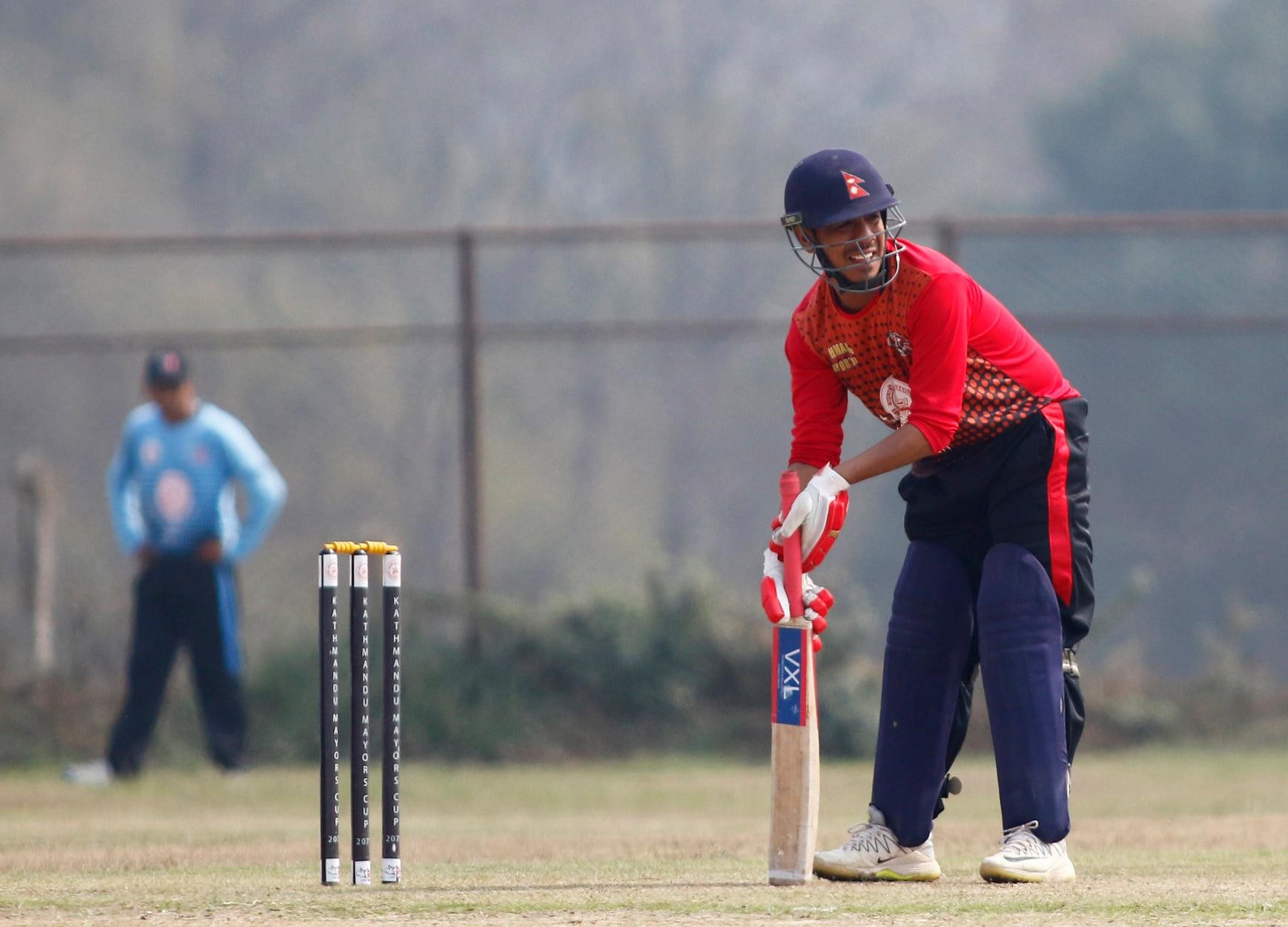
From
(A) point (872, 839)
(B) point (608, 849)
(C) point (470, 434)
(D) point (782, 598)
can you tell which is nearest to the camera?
(D) point (782, 598)

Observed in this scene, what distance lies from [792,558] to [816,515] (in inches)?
4.9

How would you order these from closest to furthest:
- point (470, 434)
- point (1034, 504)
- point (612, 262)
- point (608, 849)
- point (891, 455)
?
point (891, 455) < point (1034, 504) < point (608, 849) < point (470, 434) < point (612, 262)

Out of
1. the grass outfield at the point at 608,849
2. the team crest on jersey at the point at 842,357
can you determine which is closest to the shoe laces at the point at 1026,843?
the grass outfield at the point at 608,849

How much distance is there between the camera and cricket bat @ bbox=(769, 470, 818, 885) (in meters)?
5.39

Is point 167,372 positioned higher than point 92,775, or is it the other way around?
point 167,372

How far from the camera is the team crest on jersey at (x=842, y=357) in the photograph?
5.75 metres

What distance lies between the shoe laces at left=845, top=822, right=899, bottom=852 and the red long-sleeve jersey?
3.34 ft

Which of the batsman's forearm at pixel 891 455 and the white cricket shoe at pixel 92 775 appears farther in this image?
the white cricket shoe at pixel 92 775

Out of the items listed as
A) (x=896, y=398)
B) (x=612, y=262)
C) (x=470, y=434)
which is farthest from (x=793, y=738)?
(x=612, y=262)

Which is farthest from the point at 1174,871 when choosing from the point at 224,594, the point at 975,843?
the point at 224,594

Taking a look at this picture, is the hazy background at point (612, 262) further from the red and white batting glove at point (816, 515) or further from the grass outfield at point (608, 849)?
the red and white batting glove at point (816, 515)

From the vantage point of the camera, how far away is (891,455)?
17.8 ft

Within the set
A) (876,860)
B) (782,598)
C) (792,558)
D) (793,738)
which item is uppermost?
(792,558)

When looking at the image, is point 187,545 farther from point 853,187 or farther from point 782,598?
point 853,187
